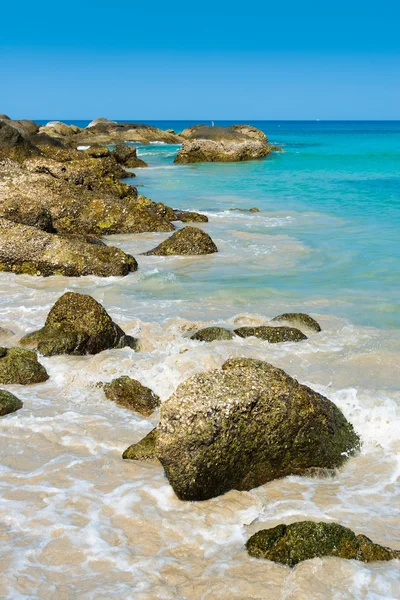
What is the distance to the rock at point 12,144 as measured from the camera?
21594mm

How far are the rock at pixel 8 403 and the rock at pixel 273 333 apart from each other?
336cm

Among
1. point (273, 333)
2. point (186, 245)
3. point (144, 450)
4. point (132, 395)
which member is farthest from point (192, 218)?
point (144, 450)

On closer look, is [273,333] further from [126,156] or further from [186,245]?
[126,156]

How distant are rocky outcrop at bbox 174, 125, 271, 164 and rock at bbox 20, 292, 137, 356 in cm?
3905

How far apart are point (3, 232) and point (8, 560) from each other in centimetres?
946

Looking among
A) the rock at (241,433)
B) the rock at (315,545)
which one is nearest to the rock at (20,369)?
the rock at (241,433)

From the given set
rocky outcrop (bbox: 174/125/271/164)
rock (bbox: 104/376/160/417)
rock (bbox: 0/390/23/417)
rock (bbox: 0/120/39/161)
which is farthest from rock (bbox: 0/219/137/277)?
rocky outcrop (bbox: 174/125/271/164)

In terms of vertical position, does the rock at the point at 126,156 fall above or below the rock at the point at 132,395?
above

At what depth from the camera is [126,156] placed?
37969 millimetres

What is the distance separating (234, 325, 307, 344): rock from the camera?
351 inches

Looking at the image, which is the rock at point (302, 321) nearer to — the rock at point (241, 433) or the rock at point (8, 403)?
the rock at point (241, 433)

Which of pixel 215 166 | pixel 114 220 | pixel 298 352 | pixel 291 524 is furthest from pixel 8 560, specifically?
pixel 215 166

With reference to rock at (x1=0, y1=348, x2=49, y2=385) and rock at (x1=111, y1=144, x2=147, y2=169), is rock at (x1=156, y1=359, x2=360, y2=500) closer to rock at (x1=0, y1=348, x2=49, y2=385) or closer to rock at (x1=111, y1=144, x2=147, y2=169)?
rock at (x1=0, y1=348, x2=49, y2=385)

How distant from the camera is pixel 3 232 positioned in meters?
12.9
